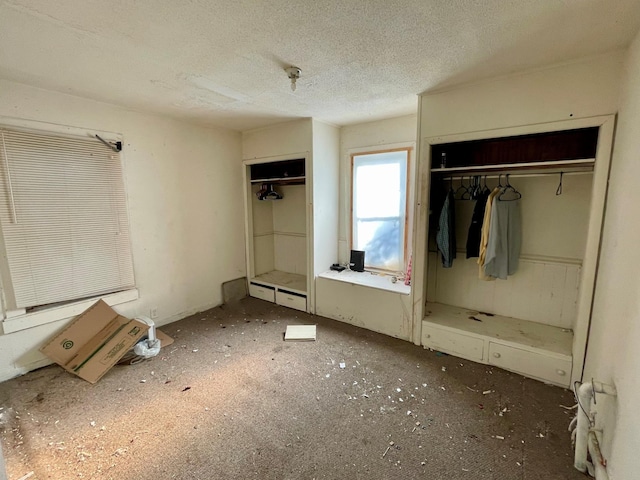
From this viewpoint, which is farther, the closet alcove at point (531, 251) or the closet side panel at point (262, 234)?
the closet side panel at point (262, 234)

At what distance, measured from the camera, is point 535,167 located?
239cm

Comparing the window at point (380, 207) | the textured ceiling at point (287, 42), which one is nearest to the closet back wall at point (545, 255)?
the window at point (380, 207)

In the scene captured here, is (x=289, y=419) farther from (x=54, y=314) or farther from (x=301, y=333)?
(x=54, y=314)

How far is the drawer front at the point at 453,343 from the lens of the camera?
101 inches

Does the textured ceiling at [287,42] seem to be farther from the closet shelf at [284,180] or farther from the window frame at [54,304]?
the closet shelf at [284,180]

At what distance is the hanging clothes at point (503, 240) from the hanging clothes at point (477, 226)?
15 cm

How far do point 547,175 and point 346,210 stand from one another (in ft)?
6.96

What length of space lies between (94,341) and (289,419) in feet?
6.60

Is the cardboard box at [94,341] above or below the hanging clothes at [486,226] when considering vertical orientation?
below

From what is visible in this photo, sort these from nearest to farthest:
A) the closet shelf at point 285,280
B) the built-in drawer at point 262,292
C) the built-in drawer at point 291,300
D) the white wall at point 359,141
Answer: the white wall at point 359,141, the built-in drawer at point 291,300, the closet shelf at point 285,280, the built-in drawer at point 262,292

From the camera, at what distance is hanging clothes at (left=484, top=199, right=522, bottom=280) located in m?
2.55

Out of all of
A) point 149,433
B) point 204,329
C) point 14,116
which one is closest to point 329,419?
point 149,433

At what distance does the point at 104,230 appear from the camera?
2.87 m

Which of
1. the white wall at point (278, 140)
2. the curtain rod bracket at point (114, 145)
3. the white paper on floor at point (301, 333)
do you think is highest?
the white wall at point (278, 140)
